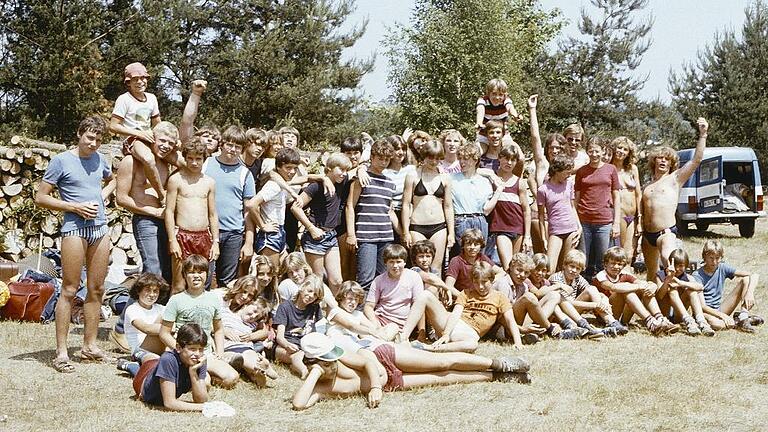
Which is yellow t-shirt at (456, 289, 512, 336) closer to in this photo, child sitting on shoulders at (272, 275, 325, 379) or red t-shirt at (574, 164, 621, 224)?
child sitting on shoulders at (272, 275, 325, 379)

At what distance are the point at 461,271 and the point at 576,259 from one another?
3.63 feet

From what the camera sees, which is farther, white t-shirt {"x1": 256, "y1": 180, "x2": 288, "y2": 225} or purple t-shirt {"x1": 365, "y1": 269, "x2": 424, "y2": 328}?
white t-shirt {"x1": 256, "y1": 180, "x2": 288, "y2": 225}

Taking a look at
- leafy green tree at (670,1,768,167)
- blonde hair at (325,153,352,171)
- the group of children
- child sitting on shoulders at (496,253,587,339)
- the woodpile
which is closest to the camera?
the group of children

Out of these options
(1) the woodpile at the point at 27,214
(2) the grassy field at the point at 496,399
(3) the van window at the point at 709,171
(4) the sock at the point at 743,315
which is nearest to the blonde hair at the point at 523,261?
(2) the grassy field at the point at 496,399

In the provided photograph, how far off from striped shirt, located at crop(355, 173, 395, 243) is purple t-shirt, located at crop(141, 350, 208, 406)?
2464 millimetres

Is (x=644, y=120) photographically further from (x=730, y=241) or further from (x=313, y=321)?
(x=313, y=321)

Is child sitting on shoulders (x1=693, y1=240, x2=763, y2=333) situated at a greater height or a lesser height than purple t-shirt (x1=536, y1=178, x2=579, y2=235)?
lesser

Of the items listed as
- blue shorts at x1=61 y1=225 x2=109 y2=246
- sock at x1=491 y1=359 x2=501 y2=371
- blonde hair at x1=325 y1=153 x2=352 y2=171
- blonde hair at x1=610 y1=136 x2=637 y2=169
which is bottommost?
sock at x1=491 y1=359 x2=501 y2=371

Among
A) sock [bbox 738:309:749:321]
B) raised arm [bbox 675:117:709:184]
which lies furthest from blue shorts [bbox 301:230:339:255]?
sock [bbox 738:309:749:321]

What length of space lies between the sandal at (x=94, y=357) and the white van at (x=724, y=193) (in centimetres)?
1271

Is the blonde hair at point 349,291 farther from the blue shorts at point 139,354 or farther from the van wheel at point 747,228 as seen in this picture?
the van wheel at point 747,228

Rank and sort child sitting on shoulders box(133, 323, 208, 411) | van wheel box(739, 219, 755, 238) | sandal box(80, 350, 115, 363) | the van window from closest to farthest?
1. child sitting on shoulders box(133, 323, 208, 411)
2. sandal box(80, 350, 115, 363)
3. van wheel box(739, 219, 755, 238)
4. the van window

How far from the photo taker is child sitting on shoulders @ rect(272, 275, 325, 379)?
614 cm

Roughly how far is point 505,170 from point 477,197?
451mm
